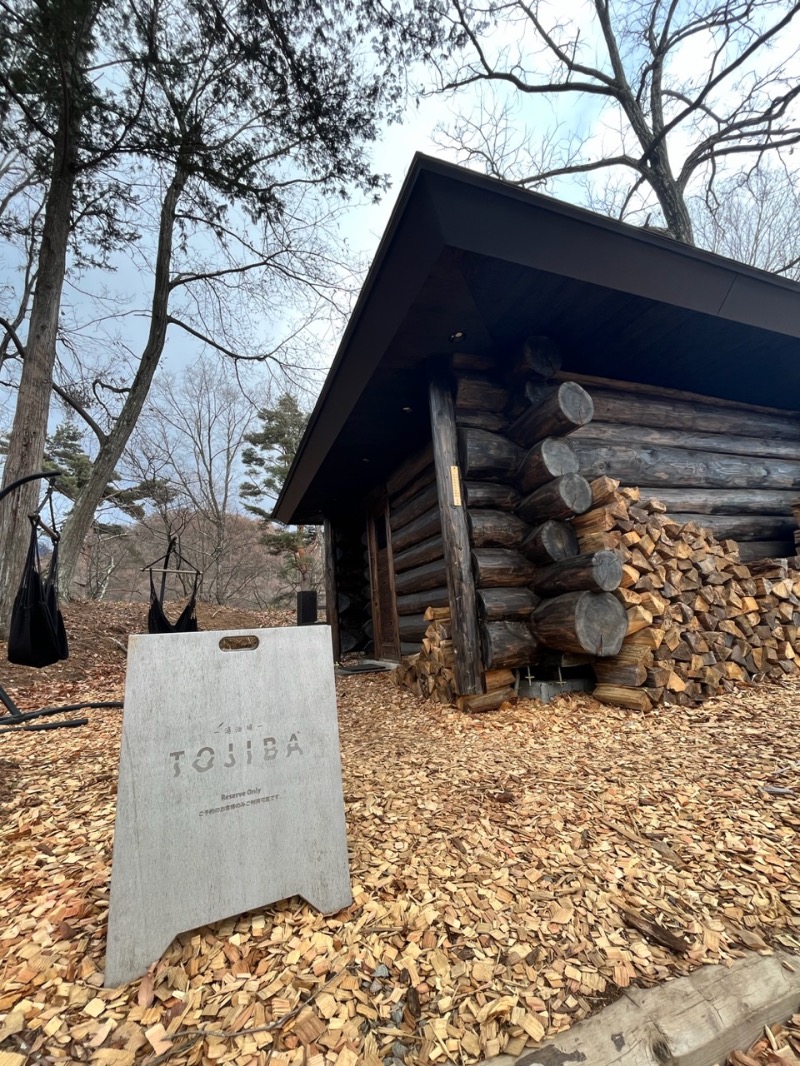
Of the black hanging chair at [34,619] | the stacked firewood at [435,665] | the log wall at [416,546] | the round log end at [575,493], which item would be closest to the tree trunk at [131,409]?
the black hanging chair at [34,619]

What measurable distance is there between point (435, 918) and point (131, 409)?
7967 millimetres

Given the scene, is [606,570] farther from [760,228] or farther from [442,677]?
[760,228]

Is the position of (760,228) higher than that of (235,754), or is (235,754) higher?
(760,228)

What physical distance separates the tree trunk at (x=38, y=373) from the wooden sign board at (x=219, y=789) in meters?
5.12

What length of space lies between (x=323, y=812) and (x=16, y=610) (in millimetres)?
3187

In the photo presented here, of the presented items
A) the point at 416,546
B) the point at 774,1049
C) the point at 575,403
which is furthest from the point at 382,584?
→ the point at 774,1049

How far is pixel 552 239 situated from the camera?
2.52m

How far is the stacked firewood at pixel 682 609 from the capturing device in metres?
2.92

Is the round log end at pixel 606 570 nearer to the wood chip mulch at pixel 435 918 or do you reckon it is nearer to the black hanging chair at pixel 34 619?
the wood chip mulch at pixel 435 918

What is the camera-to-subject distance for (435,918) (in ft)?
3.62

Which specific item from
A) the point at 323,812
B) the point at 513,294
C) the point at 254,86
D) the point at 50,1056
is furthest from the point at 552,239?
the point at 254,86

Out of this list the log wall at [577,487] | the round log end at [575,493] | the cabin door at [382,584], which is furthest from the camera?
the cabin door at [382,584]

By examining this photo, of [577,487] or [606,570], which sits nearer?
[606,570]

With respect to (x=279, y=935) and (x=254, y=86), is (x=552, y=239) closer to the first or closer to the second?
(x=279, y=935)
